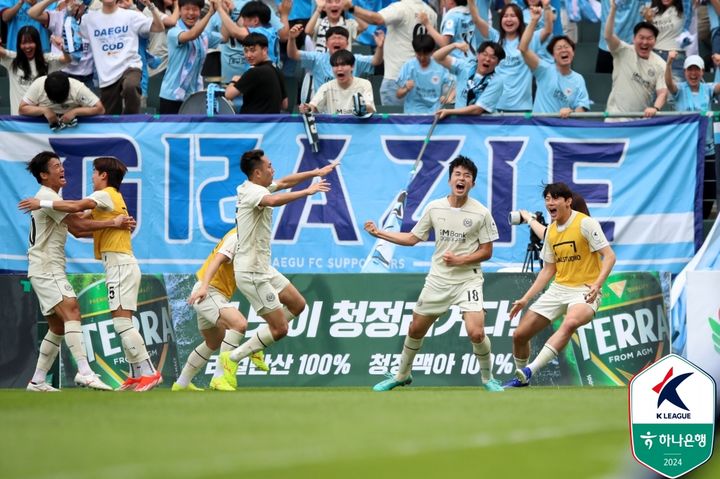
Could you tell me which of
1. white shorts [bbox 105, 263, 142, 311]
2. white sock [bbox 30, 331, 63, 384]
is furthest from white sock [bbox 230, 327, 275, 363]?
white sock [bbox 30, 331, 63, 384]

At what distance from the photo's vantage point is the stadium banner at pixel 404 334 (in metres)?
15.2

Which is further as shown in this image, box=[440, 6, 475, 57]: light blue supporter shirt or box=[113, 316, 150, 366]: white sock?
box=[440, 6, 475, 57]: light blue supporter shirt

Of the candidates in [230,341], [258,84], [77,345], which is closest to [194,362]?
[230,341]

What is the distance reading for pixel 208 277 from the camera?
13289 millimetres

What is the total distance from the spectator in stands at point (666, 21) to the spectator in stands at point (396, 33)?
129 inches

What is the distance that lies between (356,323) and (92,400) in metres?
4.88

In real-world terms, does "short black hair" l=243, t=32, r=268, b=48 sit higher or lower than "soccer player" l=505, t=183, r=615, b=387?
higher

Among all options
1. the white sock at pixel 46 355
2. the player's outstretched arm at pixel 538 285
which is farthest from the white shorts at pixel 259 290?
the player's outstretched arm at pixel 538 285

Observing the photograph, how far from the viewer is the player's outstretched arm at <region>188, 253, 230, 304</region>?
1320 cm

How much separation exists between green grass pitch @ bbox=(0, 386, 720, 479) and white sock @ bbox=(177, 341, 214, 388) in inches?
98.8

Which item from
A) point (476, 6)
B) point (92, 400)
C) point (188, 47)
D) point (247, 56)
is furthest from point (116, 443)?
point (476, 6)

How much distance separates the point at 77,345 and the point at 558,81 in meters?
7.45

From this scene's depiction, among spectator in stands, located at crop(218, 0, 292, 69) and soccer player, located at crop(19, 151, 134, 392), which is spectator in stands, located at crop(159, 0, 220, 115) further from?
soccer player, located at crop(19, 151, 134, 392)

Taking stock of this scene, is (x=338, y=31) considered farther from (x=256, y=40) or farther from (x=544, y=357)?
(x=544, y=357)
